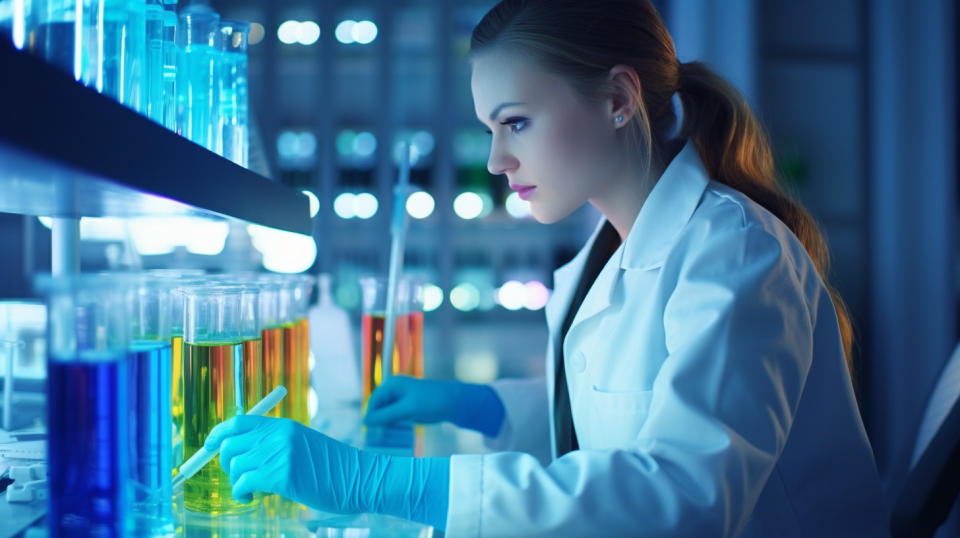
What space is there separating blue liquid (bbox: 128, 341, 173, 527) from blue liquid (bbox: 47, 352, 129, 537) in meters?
0.11

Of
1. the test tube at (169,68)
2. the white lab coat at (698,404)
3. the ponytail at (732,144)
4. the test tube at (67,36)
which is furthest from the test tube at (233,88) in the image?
the ponytail at (732,144)

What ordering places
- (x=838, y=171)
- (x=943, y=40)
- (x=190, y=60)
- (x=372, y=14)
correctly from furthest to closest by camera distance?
(x=372, y=14) → (x=838, y=171) → (x=943, y=40) → (x=190, y=60)

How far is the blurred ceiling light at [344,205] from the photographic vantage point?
4.05 m

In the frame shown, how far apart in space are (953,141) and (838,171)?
1.41 feet

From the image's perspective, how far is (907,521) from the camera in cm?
103

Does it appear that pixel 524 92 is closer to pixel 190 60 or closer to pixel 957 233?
pixel 190 60

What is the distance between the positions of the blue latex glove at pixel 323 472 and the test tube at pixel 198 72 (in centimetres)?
40

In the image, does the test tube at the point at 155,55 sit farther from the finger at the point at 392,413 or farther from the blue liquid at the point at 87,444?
the finger at the point at 392,413

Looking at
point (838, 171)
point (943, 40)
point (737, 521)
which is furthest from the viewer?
point (838, 171)

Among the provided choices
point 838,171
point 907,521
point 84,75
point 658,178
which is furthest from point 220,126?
point 838,171

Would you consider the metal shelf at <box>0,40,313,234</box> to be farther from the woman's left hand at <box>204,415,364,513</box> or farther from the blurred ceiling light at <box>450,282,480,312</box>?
the blurred ceiling light at <box>450,282,480,312</box>

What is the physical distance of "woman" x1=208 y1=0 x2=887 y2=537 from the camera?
76 centimetres

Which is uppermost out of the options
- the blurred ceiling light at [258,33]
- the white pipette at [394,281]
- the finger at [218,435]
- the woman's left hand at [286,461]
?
the blurred ceiling light at [258,33]

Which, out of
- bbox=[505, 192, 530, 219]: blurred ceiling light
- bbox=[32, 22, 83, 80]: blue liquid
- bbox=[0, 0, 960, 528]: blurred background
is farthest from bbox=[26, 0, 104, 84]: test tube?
bbox=[505, 192, 530, 219]: blurred ceiling light
